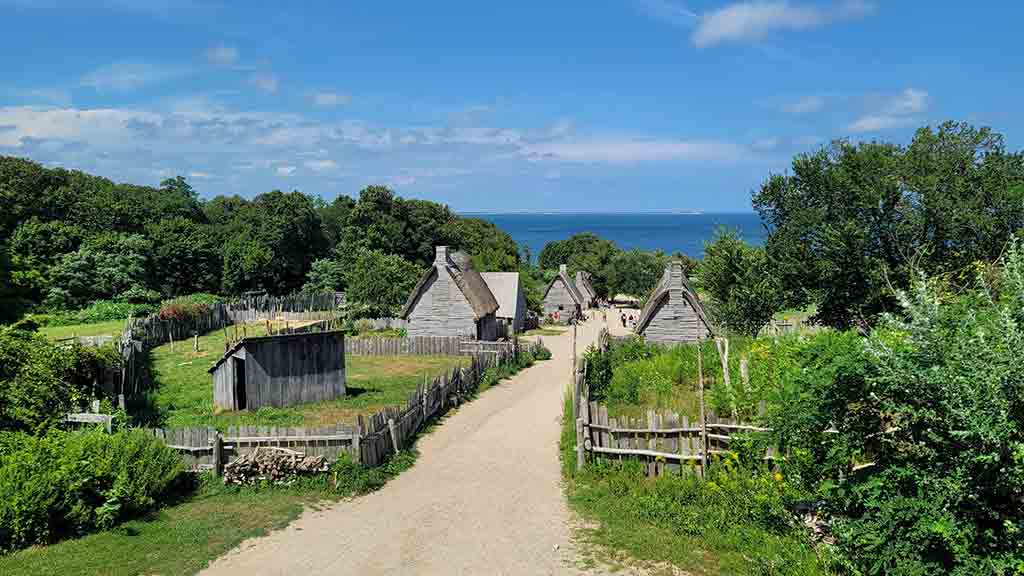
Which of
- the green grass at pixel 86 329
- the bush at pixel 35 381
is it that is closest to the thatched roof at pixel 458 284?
the green grass at pixel 86 329

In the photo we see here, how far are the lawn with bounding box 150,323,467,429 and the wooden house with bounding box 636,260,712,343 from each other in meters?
9.36

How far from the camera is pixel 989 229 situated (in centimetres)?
3123

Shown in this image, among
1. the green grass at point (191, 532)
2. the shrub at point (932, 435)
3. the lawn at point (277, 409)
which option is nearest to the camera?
the shrub at point (932, 435)

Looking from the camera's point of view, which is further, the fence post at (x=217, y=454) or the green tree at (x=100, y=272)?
the green tree at (x=100, y=272)

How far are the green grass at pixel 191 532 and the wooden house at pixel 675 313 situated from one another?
1761 centimetres

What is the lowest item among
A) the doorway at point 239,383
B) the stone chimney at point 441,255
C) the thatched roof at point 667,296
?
the doorway at point 239,383

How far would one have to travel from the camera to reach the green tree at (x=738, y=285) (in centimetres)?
3206

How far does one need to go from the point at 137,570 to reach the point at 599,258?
7416cm

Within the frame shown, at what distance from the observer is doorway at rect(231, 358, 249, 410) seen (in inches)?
875

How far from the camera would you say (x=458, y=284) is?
38438 mm

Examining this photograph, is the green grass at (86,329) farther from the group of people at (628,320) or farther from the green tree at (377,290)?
the group of people at (628,320)

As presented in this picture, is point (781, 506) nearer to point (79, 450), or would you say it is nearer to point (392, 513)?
point (392, 513)

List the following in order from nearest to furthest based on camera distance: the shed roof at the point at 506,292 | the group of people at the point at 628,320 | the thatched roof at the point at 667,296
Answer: the thatched roof at the point at 667,296 → the shed roof at the point at 506,292 → the group of people at the point at 628,320

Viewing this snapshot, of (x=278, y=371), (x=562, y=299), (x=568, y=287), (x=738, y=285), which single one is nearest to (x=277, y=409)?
(x=278, y=371)
